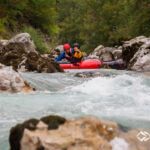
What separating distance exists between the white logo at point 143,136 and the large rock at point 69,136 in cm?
4

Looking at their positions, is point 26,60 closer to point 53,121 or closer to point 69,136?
point 53,121

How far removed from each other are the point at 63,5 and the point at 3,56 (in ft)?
106

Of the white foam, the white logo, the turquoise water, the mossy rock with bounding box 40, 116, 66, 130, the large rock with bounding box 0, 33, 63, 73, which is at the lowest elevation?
the turquoise water

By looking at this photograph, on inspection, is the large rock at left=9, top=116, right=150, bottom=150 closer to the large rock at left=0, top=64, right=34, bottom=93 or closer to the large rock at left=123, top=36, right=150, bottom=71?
the large rock at left=0, top=64, right=34, bottom=93

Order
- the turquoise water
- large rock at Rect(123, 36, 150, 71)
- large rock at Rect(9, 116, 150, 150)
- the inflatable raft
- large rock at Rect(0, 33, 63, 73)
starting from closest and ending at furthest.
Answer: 1. large rock at Rect(9, 116, 150, 150)
2. the turquoise water
3. large rock at Rect(0, 33, 63, 73)
4. large rock at Rect(123, 36, 150, 71)
5. the inflatable raft

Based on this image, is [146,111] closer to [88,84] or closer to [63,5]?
[88,84]

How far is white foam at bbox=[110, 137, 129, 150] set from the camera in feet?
5.22

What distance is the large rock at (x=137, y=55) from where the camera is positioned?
809 cm

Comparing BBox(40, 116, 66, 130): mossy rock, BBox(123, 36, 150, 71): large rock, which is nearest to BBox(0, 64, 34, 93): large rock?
BBox(40, 116, 66, 130): mossy rock

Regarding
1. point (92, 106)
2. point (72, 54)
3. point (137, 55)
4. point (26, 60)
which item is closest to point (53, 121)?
point (92, 106)

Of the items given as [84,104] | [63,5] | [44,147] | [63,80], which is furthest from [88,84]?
[63,5]

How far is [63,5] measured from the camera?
124 ft

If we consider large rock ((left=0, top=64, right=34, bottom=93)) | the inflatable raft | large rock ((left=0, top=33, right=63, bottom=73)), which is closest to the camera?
large rock ((left=0, top=64, right=34, bottom=93))

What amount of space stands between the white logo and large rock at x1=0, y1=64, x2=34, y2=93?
9.45 feet
